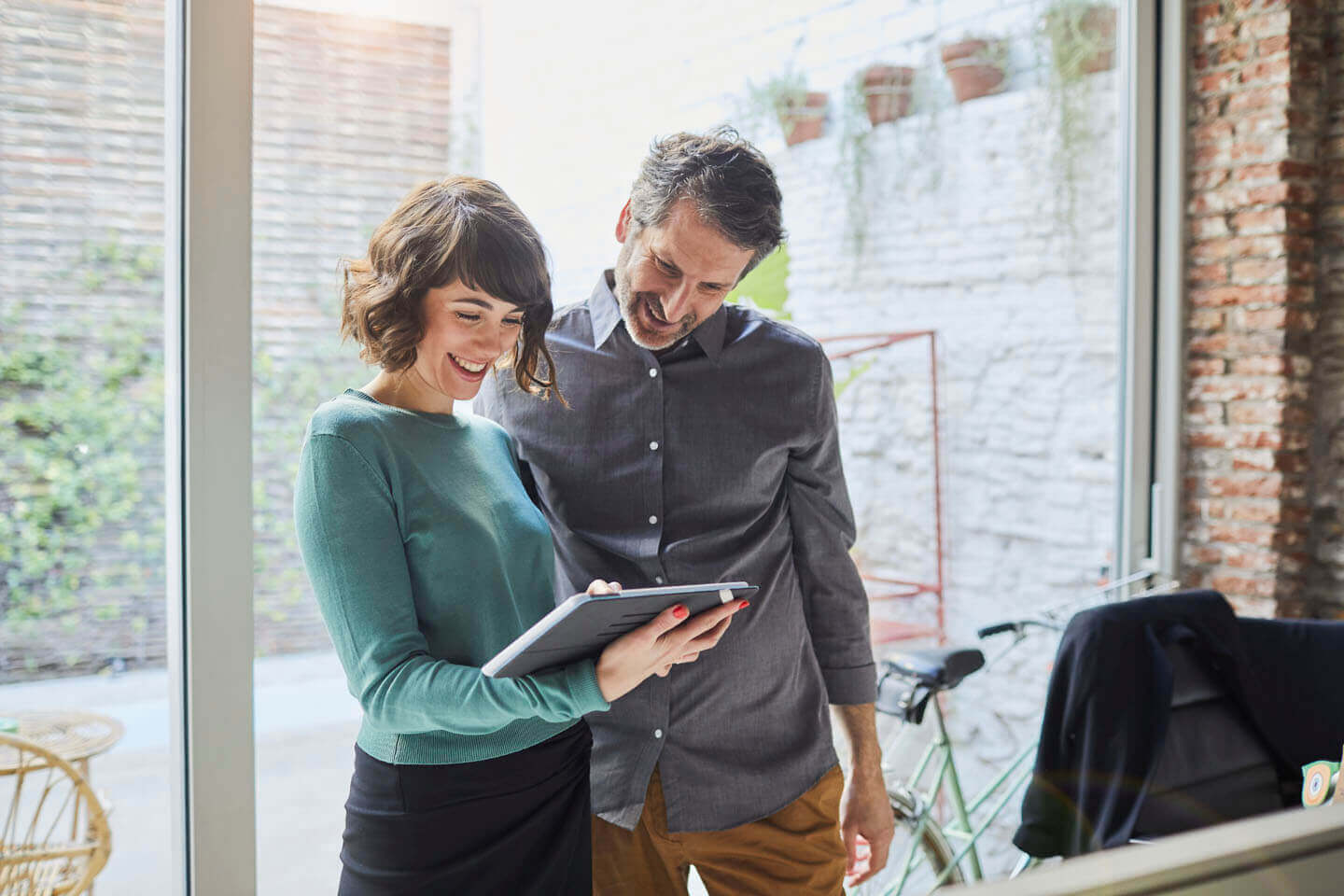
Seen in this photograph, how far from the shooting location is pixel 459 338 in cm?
135

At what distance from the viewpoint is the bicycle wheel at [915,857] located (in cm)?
261

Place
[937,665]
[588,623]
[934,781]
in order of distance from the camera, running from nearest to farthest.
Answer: [588,623] → [937,665] → [934,781]

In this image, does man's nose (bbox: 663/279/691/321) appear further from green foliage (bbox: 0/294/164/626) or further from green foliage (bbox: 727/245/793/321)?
green foliage (bbox: 727/245/793/321)

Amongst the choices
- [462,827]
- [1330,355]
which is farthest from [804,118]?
[462,827]

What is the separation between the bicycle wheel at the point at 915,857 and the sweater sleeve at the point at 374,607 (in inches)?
65.0

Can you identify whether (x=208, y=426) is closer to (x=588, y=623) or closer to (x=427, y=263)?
(x=427, y=263)

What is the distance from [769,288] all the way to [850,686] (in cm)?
109

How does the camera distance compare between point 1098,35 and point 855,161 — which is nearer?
point 855,161

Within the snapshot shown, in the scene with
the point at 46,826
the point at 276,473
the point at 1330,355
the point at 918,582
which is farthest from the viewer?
the point at 1330,355

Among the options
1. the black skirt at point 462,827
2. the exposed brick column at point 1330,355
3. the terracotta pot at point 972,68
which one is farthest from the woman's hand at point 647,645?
the exposed brick column at point 1330,355

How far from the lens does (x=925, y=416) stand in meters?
2.99

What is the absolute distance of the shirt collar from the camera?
1.67 meters

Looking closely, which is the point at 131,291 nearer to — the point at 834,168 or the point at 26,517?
the point at 26,517

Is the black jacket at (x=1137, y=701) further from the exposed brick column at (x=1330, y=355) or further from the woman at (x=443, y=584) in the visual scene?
the woman at (x=443, y=584)
